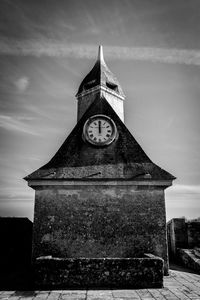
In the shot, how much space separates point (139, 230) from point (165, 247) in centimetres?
132

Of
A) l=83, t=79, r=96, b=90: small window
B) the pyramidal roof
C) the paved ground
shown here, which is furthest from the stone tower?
l=83, t=79, r=96, b=90: small window

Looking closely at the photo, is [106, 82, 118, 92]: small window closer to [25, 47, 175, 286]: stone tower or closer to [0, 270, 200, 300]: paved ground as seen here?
[25, 47, 175, 286]: stone tower

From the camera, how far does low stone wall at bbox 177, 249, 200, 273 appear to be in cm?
1221

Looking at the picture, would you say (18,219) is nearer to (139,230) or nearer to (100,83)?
(139,230)

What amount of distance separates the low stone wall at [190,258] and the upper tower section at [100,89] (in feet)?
28.2

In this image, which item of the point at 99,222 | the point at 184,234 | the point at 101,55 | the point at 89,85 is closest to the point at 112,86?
the point at 89,85

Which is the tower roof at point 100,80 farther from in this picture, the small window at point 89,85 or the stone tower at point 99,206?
the stone tower at point 99,206

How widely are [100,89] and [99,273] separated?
1013cm

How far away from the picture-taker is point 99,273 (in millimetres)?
8578

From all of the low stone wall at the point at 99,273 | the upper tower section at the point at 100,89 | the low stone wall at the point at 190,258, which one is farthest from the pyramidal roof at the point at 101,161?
the low stone wall at the point at 190,258

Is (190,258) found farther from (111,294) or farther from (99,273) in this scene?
(111,294)

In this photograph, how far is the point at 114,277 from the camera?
28.1 feet

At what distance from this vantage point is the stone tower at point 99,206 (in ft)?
36.0

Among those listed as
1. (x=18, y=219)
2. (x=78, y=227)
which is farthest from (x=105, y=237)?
(x=18, y=219)
